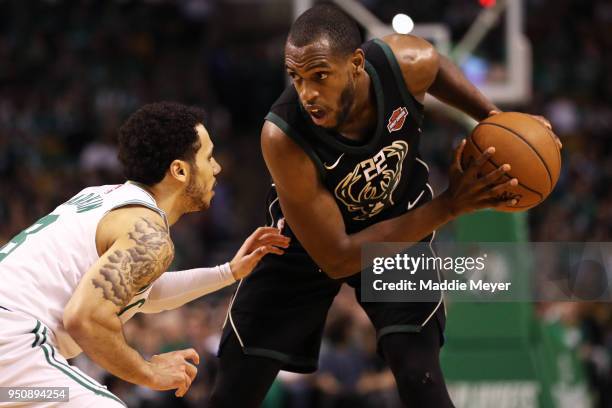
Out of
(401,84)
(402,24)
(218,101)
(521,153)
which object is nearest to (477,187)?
(521,153)

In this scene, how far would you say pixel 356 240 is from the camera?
4.12 metres

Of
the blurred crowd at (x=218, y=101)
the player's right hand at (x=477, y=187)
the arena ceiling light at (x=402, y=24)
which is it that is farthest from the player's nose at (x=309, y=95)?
the blurred crowd at (x=218, y=101)

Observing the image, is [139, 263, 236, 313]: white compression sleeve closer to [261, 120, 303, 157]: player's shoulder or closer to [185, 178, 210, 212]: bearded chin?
[185, 178, 210, 212]: bearded chin

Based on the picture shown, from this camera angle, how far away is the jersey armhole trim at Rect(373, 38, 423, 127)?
419 cm

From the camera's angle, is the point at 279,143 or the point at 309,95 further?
the point at 279,143

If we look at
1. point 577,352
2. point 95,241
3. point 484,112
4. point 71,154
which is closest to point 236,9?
point 71,154

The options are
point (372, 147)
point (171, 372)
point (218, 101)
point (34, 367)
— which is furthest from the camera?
point (218, 101)

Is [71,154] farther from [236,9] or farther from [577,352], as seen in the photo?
[577,352]

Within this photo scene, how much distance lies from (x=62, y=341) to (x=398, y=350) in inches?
55.8

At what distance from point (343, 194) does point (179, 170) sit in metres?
→ 0.73

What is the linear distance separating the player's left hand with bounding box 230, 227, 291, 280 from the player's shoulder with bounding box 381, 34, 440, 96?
0.83 m

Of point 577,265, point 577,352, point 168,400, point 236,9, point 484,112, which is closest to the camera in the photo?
point 484,112

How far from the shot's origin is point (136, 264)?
339 cm

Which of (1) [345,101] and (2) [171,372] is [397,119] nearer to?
(1) [345,101]
